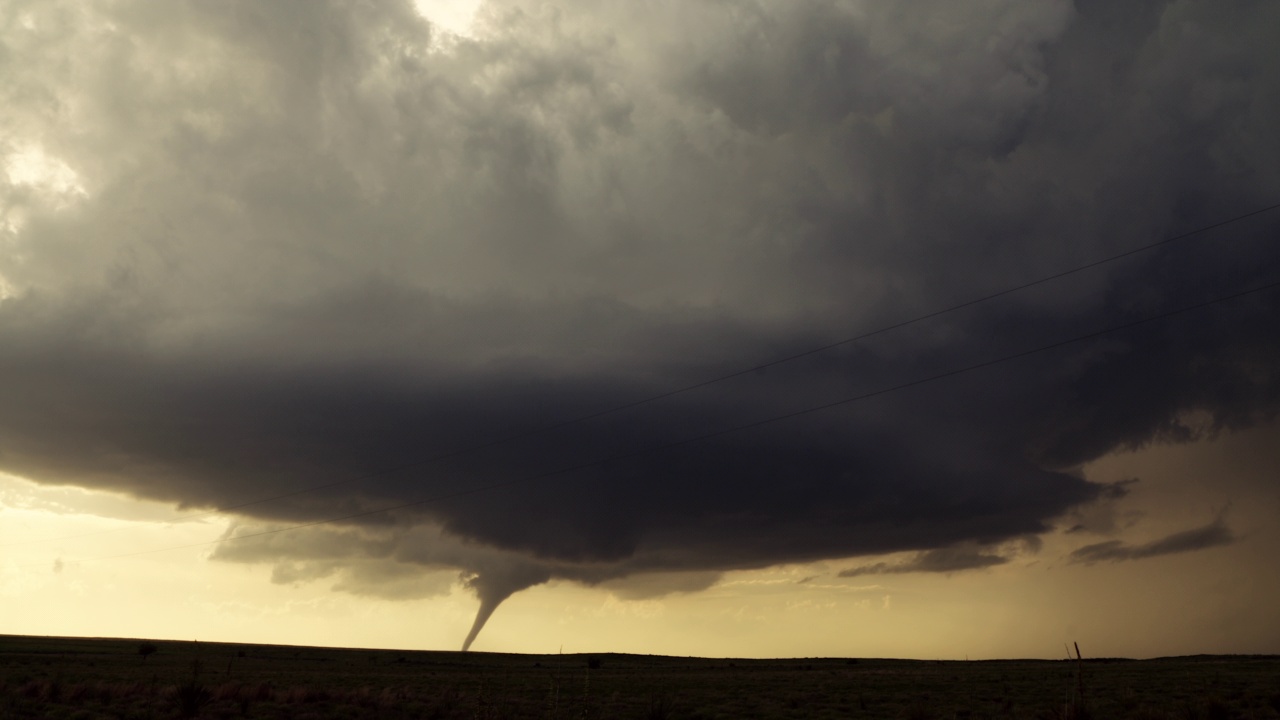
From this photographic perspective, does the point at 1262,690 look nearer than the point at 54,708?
No

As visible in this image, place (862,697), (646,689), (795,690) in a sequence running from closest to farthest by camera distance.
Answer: (862,697) < (795,690) < (646,689)

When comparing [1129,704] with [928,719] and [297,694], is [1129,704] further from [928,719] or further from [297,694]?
[297,694]

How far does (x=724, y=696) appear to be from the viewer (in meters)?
61.9

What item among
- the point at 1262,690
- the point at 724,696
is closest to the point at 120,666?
the point at 724,696

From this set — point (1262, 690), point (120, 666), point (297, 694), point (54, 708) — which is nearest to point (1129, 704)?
point (1262, 690)

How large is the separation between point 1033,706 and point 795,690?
20406 mm

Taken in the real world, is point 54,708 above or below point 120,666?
below

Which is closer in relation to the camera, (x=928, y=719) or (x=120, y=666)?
(x=928, y=719)

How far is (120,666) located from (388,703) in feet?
204

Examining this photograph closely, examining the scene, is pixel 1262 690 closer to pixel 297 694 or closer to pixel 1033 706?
pixel 1033 706

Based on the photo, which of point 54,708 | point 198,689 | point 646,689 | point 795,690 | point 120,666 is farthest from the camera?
point 120,666

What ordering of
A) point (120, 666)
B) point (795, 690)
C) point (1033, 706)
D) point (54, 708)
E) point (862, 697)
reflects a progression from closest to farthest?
point (54, 708) → point (1033, 706) → point (862, 697) → point (795, 690) → point (120, 666)

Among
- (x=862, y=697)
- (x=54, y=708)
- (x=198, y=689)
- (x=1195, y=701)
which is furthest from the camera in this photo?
(x=862, y=697)

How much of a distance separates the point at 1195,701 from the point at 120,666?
9793 centimetres
